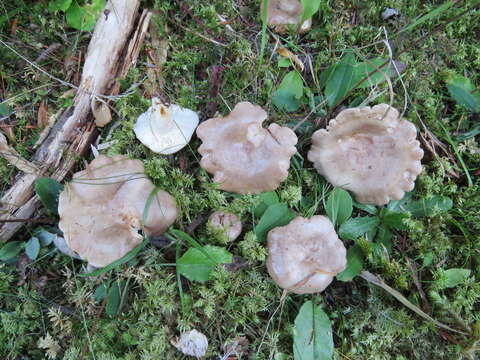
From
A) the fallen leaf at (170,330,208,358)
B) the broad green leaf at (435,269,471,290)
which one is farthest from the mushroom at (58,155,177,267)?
the broad green leaf at (435,269,471,290)

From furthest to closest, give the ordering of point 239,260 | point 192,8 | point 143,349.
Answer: point 192,8 < point 239,260 < point 143,349

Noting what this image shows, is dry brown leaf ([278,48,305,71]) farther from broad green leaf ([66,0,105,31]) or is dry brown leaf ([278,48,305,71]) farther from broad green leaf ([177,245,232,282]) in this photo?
broad green leaf ([177,245,232,282])

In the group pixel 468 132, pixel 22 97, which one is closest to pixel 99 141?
pixel 22 97

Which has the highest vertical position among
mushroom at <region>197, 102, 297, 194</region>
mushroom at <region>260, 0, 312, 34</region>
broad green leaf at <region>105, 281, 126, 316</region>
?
mushroom at <region>260, 0, 312, 34</region>

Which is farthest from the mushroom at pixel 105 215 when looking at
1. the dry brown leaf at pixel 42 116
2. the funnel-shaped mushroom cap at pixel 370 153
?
the funnel-shaped mushroom cap at pixel 370 153

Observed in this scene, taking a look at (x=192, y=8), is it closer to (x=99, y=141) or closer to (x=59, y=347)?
(x=99, y=141)
